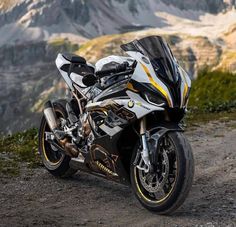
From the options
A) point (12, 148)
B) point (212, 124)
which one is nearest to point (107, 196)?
point (12, 148)

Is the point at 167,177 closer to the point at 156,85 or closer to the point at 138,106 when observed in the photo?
the point at 138,106

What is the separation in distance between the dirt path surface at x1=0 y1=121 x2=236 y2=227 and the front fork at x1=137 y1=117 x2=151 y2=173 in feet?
2.05

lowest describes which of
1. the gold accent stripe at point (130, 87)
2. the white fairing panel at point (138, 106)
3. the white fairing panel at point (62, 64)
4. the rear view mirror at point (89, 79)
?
A: the white fairing panel at point (62, 64)

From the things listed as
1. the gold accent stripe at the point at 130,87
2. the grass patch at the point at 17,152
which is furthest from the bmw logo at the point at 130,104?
the grass patch at the point at 17,152

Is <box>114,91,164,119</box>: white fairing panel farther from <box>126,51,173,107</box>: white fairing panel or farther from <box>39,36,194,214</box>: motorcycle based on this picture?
<box>126,51,173,107</box>: white fairing panel

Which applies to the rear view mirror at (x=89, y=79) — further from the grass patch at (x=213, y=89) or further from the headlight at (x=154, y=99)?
the grass patch at (x=213, y=89)

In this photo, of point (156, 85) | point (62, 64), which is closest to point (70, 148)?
point (62, 64)

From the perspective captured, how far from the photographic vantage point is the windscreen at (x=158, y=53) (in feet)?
20.9

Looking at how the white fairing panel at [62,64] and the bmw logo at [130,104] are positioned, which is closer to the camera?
the bmw logo at [130,104]

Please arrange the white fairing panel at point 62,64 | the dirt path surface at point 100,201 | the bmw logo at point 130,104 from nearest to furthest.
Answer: the dirt path surface at point 100,201
the bmw logo at point 130,104
the white fairing panel at point 62,64

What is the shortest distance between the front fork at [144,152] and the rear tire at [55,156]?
7.20ft

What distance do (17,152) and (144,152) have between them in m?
5.03

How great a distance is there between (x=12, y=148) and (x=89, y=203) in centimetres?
474

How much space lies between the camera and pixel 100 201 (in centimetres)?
737
